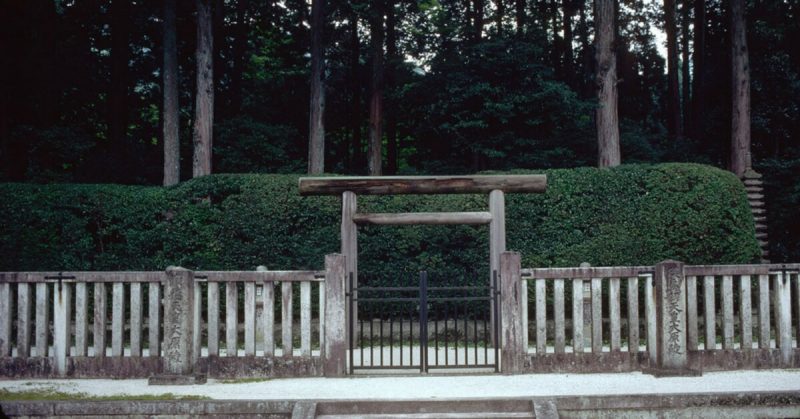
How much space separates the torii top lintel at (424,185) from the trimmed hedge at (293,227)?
173 cm

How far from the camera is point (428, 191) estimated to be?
1196 cm

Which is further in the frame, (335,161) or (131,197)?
(335,161)

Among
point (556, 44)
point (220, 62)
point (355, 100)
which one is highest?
point (556, 44)

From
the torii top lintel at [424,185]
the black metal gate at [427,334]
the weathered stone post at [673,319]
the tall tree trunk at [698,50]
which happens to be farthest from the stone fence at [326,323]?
the tall tree trunk at [698,50]

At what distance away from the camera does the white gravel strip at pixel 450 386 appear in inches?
318

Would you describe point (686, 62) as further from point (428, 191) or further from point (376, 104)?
point (428, 191)

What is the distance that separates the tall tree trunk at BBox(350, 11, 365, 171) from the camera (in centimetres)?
2920

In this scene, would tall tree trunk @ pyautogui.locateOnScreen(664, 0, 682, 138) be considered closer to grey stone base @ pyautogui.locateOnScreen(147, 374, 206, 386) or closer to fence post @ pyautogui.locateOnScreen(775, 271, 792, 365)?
fence post @ pyautogui.locateOnScreen(775, 271, 792, 365)

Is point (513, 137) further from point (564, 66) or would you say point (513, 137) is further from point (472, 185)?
point (564, 66)

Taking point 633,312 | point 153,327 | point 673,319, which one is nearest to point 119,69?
point 153,327

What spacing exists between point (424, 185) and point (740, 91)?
1286 cm

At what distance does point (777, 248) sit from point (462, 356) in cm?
1355

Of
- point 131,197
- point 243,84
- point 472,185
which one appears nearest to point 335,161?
point 243,84

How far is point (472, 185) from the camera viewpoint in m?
11.7
